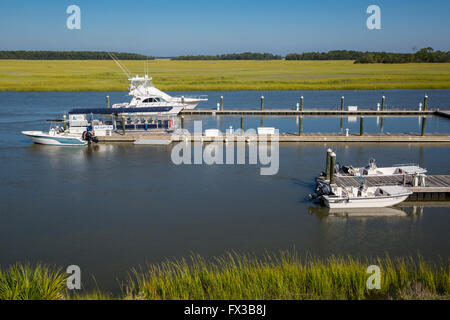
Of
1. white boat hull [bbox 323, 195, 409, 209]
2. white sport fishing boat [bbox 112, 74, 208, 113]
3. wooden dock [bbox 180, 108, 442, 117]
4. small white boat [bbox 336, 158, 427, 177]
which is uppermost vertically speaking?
white sport fishing boat [bbox 112, 74, 208, 113]

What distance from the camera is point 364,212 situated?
1722cm

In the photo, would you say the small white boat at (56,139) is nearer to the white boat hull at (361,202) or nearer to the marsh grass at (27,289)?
the white boat hull at (361,202)

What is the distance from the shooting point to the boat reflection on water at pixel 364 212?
55.7ft

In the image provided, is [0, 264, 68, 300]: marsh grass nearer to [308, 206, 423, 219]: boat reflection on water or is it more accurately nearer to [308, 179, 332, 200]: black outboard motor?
[308, 206, 423, 219]: boat reflection on water

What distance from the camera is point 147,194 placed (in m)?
19.5

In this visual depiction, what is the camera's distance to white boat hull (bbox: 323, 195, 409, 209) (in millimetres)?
17203

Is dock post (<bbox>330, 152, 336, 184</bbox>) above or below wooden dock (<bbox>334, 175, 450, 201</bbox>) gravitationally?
above

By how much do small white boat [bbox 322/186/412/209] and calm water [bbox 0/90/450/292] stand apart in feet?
2.20

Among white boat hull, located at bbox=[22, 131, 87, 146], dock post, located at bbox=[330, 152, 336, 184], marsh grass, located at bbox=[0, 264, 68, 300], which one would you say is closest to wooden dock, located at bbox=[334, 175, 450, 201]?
dock post, located at bbox=[330, 152, 336, 184]

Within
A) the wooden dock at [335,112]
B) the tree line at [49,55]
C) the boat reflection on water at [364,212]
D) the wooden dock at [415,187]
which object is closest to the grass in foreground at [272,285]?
the boat reflection on water at [364,212]

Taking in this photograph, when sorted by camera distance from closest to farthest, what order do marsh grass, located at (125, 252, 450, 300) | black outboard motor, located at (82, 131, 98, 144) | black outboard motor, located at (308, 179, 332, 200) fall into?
marsh grass, located at (125, 252, 450, 300) < black outboard motor, located at (308, 179, 332, 200) < black outboard motor, located at (82, 131, 98, 144)

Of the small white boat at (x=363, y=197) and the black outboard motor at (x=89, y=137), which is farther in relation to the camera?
the black outboard motor at (x=89, y=137)

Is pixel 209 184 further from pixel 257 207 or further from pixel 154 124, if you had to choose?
pixel 154 124

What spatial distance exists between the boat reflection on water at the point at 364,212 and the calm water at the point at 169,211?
12cm
